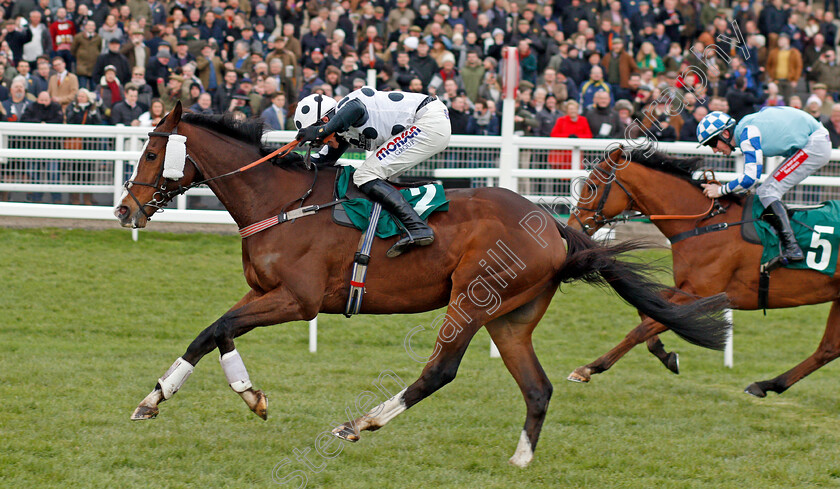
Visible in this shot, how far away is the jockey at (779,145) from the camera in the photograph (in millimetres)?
6508

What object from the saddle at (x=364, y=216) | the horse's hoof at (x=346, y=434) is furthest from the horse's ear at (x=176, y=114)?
the horse's hoof at (x=346, y=434)

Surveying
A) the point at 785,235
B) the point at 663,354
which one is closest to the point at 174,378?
the point at 663,354

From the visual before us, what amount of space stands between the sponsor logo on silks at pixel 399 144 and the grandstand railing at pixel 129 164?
407 cm

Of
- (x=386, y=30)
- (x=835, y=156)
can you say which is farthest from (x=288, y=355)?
(x=386, y=30)

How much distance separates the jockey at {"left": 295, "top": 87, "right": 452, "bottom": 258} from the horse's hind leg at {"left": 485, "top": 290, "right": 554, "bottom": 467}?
0.72 meters

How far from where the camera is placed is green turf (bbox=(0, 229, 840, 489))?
4996 mm

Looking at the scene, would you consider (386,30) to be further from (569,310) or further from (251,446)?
(251,446)

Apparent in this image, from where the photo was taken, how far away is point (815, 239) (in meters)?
6.60

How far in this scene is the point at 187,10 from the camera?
14203mm

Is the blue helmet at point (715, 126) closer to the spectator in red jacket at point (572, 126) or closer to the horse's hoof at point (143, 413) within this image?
the horse's hoof at point (143, 413)

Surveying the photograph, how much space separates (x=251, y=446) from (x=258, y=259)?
1.06 metres

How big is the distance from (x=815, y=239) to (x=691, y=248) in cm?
83

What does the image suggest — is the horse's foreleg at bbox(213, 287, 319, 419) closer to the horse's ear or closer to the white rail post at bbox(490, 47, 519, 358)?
the horse's ear

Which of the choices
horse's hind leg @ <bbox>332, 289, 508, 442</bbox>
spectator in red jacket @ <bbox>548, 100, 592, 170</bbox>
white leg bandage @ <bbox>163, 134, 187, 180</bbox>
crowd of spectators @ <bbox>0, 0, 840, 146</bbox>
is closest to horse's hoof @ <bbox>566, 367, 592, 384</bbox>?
horse's hind leg @ <bbox>332, 289, 508, 442</bbox>
